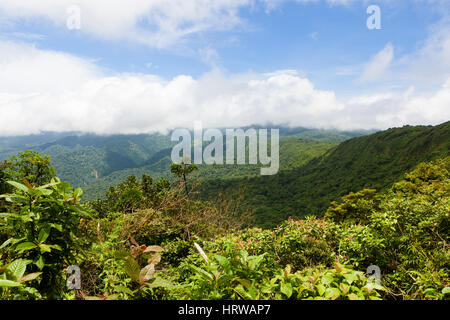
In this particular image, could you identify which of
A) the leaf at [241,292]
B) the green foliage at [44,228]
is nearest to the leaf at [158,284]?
the leaf at [241,292]

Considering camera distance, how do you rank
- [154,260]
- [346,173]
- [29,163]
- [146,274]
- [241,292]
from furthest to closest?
1. [346,173]
2. [29,163]
3. [154,260]
4. [146,274]
5. [241,292]

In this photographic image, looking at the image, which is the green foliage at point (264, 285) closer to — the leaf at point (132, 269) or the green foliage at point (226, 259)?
the green foliage at point (226, 259)

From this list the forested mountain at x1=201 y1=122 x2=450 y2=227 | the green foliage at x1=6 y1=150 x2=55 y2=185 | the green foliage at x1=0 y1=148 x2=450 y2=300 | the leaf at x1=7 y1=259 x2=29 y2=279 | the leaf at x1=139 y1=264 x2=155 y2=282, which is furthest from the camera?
the forested mountain at x1=201 y1=122 x2=450 y2=227

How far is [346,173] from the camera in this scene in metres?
104

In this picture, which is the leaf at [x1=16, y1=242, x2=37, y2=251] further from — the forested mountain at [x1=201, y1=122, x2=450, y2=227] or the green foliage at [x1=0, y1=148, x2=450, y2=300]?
the forested mountain at [x1=201, y1=122, x2=450, y2=227]

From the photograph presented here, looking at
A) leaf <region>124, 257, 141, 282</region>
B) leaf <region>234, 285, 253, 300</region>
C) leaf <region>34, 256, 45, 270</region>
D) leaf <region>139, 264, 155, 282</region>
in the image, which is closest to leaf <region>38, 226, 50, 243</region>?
leaf <region>34, 256, 45, 270</region>

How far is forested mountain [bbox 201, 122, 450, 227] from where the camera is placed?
251ft

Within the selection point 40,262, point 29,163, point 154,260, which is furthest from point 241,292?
point 29,163

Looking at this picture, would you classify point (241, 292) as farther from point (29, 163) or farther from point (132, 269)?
point (29, 163)

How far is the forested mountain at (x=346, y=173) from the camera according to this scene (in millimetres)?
76488
